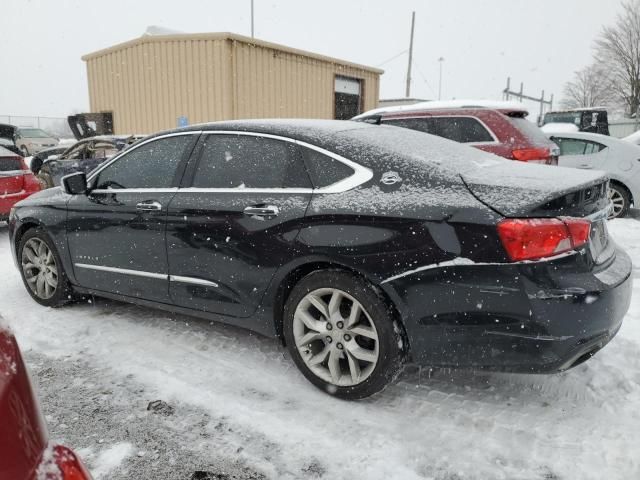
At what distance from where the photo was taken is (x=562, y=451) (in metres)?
2.33

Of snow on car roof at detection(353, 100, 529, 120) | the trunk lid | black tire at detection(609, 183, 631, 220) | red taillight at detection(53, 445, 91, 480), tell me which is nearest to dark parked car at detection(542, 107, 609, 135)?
black tire at detection(609, 183, 631, 220)

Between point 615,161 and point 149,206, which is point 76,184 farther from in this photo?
point 615,161

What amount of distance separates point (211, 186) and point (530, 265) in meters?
1.94

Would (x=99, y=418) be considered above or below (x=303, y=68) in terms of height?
below

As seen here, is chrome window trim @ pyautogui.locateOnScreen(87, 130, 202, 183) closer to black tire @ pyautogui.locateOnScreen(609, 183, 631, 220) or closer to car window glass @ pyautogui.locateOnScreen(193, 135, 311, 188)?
car window glass @ pyautogui.locateOnScreen(193, 135, 311, 188)

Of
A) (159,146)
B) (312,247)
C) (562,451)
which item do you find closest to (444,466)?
(562,451)

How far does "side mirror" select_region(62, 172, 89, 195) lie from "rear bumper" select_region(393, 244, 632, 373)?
2619mm

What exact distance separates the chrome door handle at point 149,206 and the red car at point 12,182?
4668 millimetres

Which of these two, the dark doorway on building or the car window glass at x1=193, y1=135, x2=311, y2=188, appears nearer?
the car window glass at x1=193, y1=135, x2=311, y2=188

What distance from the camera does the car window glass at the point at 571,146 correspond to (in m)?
8.62

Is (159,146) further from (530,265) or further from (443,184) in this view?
(530,265)

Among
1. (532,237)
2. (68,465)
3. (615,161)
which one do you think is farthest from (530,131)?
(68,465)

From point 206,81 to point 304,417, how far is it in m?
12.7

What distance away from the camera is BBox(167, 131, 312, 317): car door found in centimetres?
288
